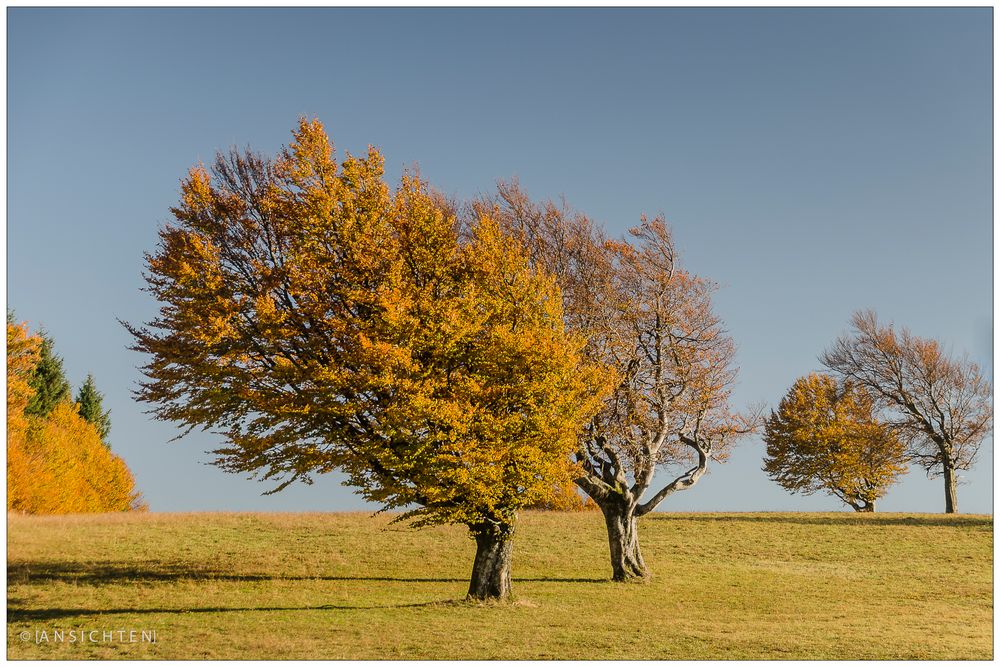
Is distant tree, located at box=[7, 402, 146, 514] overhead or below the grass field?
overhead

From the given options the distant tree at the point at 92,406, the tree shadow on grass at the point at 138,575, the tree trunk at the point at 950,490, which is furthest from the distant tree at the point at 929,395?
the distant tree at the point at 92,406

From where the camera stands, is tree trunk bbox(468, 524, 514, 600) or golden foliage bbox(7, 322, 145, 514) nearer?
tree trunk bbox(468, 524, 514, 600)

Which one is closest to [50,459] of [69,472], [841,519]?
[69,472]

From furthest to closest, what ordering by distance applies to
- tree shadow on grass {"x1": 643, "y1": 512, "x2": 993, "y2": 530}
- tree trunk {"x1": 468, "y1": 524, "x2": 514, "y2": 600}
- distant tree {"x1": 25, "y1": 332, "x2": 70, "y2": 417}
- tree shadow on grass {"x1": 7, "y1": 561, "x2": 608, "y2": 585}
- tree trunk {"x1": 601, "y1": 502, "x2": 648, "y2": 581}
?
distant tree {"x1": 25, "y1": 332, "x2": 70, "y2": 417}
tree shadow on grass {"x1": 643, "y1": 512, "x2": 993, "y2": 530}
tree trunk {"x1": 601, "y1": 502, "x2": 648, "y2": 581}
tree shadow on grass {"x1": 7, "y1": 561, "x2": 608, "y2": 585}
tree trunk {"x1": 468, "y1": 524, "x2": 514, "y2": 600}

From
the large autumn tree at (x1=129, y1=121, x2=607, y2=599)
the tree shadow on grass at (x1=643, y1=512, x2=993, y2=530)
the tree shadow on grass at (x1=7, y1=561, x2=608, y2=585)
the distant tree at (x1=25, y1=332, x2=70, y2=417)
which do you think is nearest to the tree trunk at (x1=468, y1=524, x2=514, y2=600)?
the large autumn tree at (x1=129, y1=121, x2=607, y2=599)

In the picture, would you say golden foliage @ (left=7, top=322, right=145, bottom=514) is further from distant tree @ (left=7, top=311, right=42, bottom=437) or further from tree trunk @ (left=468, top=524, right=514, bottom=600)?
tree trunk @ (left=468, top=524, right=514, bottom=600)

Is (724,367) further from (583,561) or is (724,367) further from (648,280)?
(583,561)

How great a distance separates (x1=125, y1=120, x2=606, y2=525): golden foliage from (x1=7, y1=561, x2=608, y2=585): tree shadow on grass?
7032 mm

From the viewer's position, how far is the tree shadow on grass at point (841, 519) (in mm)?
46062

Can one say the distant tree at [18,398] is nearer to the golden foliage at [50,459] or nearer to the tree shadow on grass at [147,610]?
the golden foliage at [50,459]

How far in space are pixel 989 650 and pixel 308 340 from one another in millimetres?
17699

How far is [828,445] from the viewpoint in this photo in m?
55.2

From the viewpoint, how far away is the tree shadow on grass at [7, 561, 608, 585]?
27.0 meters

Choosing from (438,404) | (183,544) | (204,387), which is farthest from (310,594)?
(183,544)
